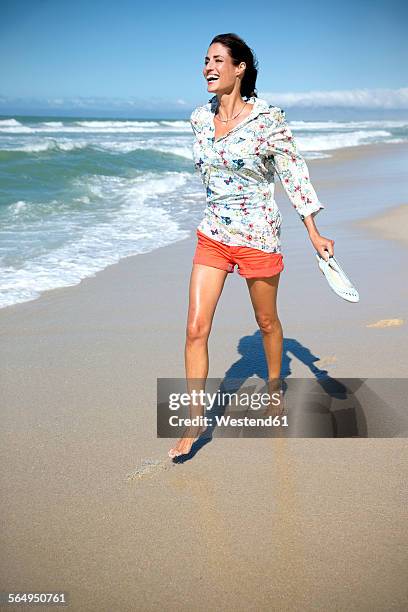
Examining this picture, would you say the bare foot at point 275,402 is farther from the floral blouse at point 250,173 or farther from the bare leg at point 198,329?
the floral blouse at point 250,173

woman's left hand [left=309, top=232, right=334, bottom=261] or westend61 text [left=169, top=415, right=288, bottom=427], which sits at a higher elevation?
woman's left hand [left=309, top=232, right=334, bottom=261]

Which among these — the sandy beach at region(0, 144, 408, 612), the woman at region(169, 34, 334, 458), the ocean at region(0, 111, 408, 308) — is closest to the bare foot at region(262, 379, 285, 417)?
the sandy beach at region(0, 144, 408, 612)

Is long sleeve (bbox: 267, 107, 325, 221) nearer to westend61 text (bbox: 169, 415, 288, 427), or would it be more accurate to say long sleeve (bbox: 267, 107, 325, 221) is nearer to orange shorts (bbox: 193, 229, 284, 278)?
orange shorts (bbox: 193, 229, 284, 278)

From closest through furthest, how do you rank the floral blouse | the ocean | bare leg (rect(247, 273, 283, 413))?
the floral blouse
bare leg (rect(247, 273, 283, 413))
the ocean

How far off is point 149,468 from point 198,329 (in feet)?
2.28

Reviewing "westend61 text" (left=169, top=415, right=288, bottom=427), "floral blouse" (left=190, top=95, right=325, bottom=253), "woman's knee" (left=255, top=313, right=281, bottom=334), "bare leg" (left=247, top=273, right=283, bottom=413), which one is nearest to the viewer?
"floral blouse" (left=190, top=95, right=325, bottom=253)

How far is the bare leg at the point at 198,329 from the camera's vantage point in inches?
123

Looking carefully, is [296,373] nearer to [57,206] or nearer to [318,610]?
[318,610]

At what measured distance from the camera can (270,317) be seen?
3424 mm

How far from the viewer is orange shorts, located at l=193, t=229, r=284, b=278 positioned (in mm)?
3182

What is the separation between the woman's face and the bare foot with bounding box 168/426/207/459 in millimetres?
1595

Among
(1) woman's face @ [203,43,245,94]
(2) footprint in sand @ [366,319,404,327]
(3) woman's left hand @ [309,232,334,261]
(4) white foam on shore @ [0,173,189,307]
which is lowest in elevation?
(2) footprint in sand @ [366,319,404,327]

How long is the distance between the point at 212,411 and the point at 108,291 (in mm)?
2519

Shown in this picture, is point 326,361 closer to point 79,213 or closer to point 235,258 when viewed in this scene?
point 235,258
